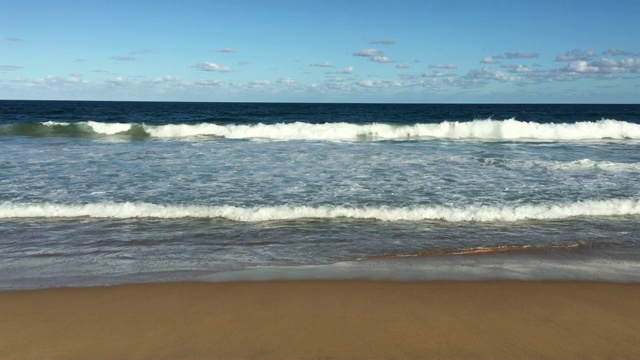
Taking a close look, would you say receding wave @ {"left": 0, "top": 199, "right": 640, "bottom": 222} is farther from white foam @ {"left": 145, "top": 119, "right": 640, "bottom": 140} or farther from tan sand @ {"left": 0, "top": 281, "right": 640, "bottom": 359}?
white foam @ {"left": 145, "top": 119, "right": 640, "bottom": 140}

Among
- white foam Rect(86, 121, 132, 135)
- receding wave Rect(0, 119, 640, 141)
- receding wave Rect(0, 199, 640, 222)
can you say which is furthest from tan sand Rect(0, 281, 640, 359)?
white foam Rect(86, 121, 132, 135)

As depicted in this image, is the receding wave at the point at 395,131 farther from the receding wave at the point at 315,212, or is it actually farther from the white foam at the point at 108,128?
the receding wave at the point at 315,212

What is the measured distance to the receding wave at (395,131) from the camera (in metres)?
25.3

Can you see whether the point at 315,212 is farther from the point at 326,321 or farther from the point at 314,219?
the point at 326,321

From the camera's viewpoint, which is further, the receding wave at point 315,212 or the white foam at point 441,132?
the white foam at point 441,132

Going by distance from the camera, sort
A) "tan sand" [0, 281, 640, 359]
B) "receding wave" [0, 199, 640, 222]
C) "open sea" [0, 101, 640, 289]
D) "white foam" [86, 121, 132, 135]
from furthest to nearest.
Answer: "white foam" [86, 121, 132, 135] → "receding wave" [0, 199, 640, 222] → "open sea" [0, 101, 640, 289] → "tan sand" [0, 281, 640, 359]

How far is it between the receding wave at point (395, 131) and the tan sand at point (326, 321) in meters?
19.7

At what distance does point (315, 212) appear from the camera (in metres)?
8.23

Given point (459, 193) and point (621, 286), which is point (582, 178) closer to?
point (459, 193)

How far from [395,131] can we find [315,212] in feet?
63.9

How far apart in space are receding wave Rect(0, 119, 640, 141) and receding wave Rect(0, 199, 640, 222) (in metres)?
16.1

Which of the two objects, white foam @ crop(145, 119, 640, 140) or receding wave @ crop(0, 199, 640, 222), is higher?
white foam @ crop(145, 119, 640, 140)

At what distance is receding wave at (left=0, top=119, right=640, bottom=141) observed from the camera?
25281 millimetres

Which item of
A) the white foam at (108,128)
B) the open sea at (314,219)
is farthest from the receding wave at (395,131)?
the open sea at (314,219)
